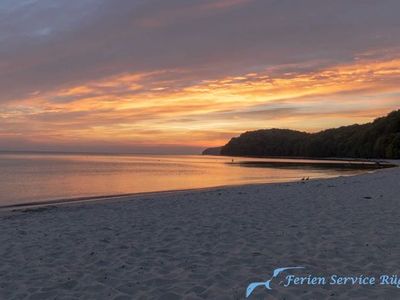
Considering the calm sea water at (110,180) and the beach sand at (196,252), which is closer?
the beach sand at (196,252)

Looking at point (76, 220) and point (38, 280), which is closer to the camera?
point (38, 280)

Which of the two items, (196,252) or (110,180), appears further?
(110,180)

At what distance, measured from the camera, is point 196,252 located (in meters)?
8.32

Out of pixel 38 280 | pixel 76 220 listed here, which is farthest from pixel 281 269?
pixel 76 220

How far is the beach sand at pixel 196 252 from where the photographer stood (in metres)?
6.20

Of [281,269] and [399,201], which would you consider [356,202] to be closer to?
[399,201]

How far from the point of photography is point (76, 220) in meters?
13.4

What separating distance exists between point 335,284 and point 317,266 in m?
0.95

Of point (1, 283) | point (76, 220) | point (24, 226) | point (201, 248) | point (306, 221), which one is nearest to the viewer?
point (1, 283)

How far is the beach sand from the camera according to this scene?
6.20 m

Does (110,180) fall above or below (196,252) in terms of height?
below

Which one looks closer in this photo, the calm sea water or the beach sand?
the beach sand

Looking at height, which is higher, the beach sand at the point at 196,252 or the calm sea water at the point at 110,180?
the beach sand at the point at 196,252

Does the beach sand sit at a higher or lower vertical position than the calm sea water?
higher
